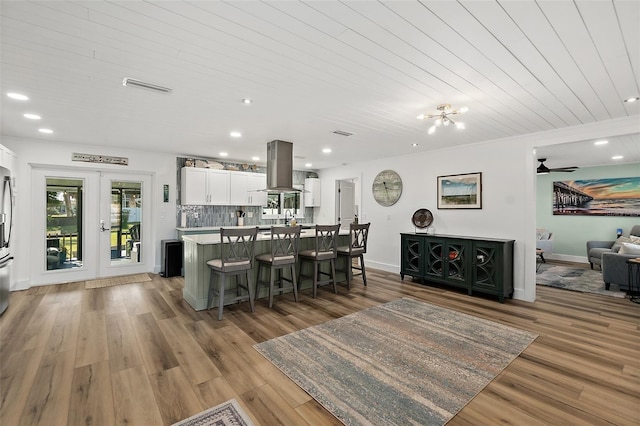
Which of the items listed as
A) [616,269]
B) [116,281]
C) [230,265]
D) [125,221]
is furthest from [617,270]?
[125,221]

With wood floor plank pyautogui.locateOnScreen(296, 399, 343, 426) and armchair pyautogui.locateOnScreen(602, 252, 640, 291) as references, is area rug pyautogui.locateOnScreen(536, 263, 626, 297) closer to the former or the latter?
armchair pyautogui.locateOnScreen(602, 252, 640, 291)

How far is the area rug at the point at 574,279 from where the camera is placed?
5.03 metres

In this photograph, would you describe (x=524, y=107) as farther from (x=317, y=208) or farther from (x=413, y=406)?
(x=317, y=208)

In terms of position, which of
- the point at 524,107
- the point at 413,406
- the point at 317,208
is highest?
the point at 524,107

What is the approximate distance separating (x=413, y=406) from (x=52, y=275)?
622 cm

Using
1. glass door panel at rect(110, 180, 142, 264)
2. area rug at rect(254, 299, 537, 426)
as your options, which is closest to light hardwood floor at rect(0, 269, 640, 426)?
area rug at rect(254, 299, 537, 426)

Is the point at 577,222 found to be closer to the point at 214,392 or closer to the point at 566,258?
the point at 566,258

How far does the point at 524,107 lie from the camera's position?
3.34 metres

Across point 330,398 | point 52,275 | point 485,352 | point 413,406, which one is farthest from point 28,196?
point 485,352

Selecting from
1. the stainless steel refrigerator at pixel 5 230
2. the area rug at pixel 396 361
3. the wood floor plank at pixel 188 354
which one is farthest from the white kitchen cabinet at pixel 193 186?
the area rug at pixel 396 361

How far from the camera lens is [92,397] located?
214cm

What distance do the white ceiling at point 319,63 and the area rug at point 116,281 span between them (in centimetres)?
262

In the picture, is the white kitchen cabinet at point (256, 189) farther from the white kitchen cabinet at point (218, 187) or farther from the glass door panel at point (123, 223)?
the glass door panel at point (123, 223)

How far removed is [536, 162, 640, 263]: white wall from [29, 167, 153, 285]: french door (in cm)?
987
